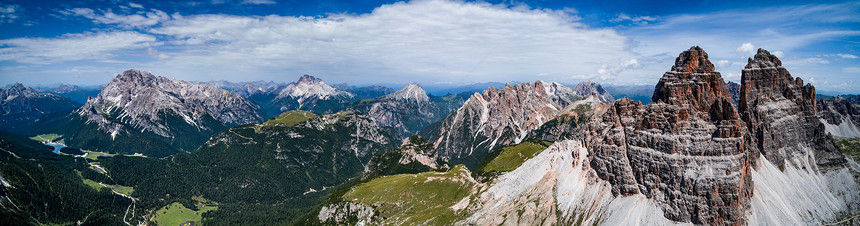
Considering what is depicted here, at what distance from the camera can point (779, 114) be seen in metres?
145

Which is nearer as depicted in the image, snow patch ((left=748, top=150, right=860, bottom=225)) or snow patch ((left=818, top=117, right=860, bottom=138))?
snow patch ((left=748, top=150, right=860, bottom=225))

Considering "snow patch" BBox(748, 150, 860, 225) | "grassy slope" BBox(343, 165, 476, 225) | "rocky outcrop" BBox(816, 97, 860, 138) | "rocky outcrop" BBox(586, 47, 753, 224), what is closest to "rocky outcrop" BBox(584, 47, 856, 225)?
"rocky outcrop" BBox(586, 47, 753, 224)

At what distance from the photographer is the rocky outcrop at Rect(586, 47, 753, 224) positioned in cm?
10869

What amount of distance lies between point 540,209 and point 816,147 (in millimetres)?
113135

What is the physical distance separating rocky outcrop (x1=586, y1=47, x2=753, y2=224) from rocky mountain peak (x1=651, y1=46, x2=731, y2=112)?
0.27 meters

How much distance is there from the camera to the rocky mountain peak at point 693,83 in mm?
121688

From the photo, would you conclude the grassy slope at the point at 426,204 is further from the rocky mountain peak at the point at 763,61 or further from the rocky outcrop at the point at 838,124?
the rocky outcrop at the point at 838,124

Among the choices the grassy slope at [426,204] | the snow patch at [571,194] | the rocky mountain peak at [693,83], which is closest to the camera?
the snow patch at [571,194]

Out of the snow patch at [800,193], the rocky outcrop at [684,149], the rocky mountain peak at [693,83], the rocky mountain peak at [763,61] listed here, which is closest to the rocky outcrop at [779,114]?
the rocky mountain peak at [763,61]

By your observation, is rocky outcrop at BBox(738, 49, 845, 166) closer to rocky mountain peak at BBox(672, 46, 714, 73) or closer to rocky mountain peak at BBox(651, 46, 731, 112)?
rocky mountain peak at BBox(651, 46, 731, 112)

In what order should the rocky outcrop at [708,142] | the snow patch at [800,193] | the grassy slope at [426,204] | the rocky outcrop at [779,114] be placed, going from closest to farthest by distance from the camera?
the rocky outcrop at [708,142]
the snow patch at [800,193]
the rocky outcrop at [779,114]
the grassy slope at [426,204]

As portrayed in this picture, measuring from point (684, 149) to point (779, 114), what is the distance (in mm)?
66541

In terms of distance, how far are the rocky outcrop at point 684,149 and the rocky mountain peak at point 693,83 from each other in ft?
0.88

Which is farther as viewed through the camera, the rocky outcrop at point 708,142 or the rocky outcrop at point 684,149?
the rocky outcrop at point 708,142
